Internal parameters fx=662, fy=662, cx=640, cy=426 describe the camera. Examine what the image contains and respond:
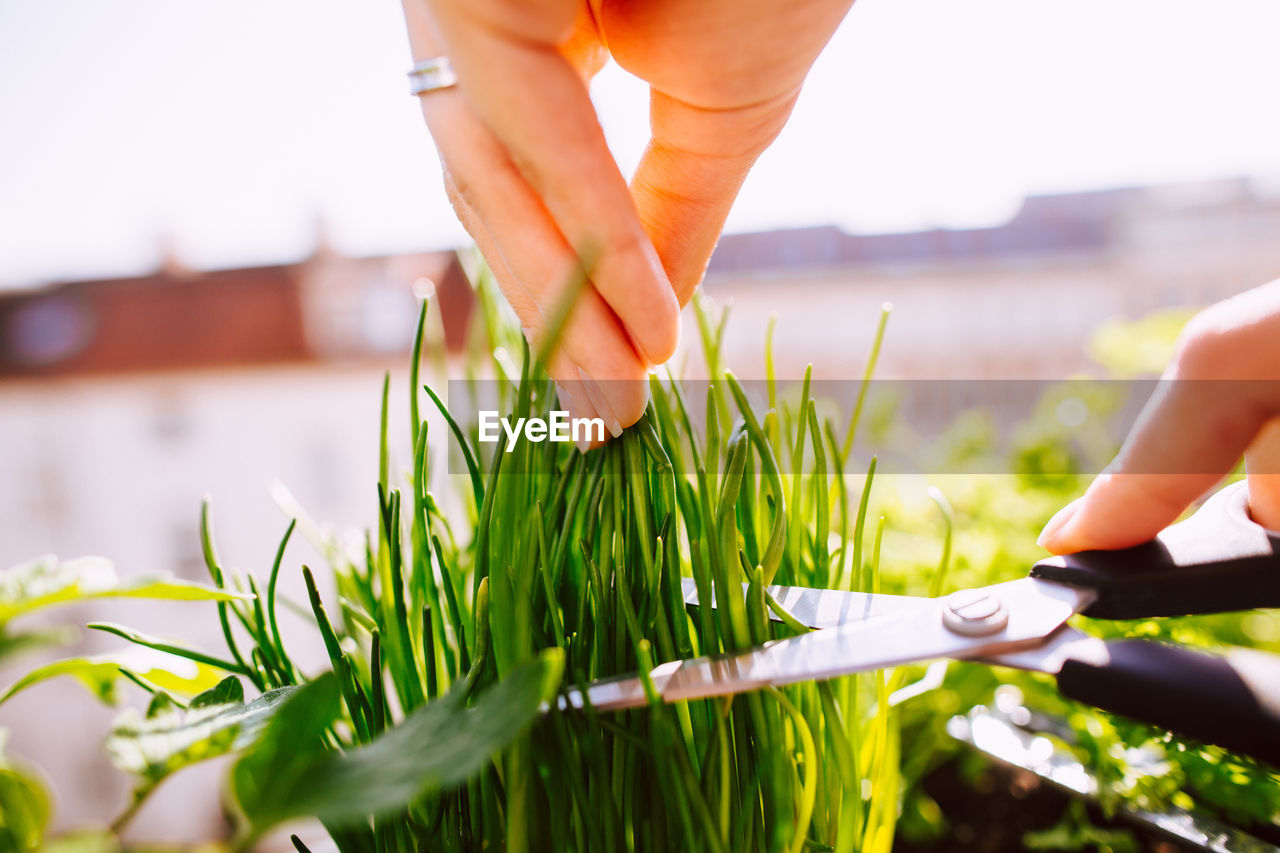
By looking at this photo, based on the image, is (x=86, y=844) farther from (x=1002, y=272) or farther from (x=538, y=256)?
(x=1002, y=272)

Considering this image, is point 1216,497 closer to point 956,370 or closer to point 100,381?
point 956,370

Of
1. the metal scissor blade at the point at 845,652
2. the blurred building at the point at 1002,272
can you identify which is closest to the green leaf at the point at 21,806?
the metal scissor blade at the point at 845,652

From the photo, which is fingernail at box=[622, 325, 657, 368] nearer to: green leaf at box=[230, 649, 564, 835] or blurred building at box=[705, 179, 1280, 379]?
green leaf at box=[230, 649, 564, 835]

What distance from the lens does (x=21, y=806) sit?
0.60ft

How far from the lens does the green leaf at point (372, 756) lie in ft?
0.45

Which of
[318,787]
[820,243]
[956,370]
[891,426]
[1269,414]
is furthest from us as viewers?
[820,243]

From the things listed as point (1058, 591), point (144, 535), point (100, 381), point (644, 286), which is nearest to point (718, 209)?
point (644, 286)

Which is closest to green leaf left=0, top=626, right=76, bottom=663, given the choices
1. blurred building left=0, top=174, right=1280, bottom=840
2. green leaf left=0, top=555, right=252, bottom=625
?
green leaf left=0, top=555, right=252, bottom=625

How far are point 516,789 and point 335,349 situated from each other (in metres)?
3.85

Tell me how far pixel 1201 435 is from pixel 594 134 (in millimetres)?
264

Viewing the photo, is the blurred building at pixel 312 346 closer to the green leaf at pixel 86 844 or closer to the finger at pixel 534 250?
the finger at pixel 534 250

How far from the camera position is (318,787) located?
0.46ft

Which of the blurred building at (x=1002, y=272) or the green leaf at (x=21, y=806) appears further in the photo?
the blurred building at (x=1002, y=272)

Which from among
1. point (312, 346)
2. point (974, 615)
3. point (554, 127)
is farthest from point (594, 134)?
point (312, 346)
